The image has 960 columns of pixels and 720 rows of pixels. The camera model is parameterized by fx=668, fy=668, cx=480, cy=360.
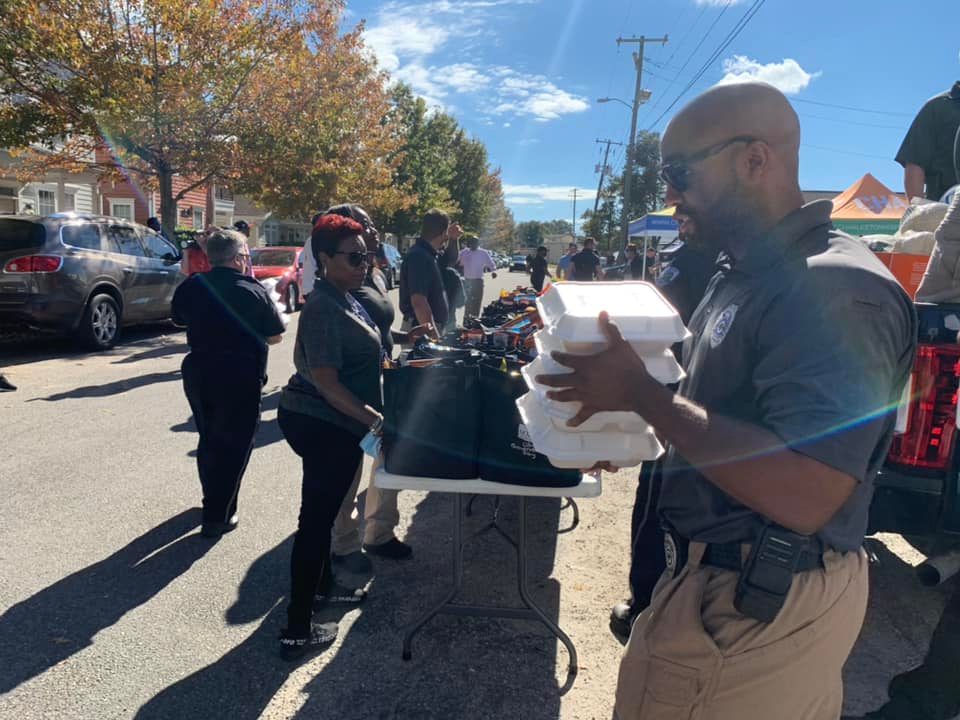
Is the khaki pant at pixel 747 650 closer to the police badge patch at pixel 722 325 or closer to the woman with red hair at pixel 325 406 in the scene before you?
the police badge patch at pixel 722 325

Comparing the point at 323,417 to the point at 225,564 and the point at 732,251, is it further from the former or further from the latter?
the point at 732,251

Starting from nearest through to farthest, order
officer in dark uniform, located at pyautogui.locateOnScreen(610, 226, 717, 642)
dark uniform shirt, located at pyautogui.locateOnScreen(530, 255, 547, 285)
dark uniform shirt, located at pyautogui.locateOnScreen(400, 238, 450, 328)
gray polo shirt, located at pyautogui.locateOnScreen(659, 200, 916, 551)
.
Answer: gray polo shirt, located at pyautogui.locateOnScreen(659, 200, 916, 551)
officer in dark uniform, located at pyautogui.locateOnScreen(610, 226, 717, 642)
dark uniform shirt, located at pyautogui.locateOnScreen(400, 238, 450, 328)
dark uniform shirt, located at pyautogui.locateOnScreen(530, 255, 547, 285)

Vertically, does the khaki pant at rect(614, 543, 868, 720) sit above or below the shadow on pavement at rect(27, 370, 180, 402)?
above

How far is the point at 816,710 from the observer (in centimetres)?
139

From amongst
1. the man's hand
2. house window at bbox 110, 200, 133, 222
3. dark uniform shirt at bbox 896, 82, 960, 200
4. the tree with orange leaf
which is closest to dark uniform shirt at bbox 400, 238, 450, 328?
dark uniform shirt at bbox 896, 82, 960, 200

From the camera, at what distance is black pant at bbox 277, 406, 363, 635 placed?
113 inches

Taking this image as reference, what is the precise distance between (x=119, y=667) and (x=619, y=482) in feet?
12.4

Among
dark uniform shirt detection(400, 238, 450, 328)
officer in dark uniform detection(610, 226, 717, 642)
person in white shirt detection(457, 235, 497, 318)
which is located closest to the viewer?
officer in dark uniform detection(610, 226, 717, 642)

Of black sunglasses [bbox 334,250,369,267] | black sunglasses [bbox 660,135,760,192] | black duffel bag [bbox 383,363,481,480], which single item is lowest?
black duffel bag [bbox 383,363,481,480]

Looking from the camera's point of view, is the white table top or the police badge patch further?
the white table top

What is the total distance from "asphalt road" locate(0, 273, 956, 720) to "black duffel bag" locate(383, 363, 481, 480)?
907mm

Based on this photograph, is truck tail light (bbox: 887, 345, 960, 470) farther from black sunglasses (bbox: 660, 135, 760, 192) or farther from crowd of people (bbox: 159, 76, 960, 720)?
black sunglasses (bbox: 660, 135, 760, 192)

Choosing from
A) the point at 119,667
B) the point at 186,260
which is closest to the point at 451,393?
the point at 119,667

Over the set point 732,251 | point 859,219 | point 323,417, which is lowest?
point 323,417
